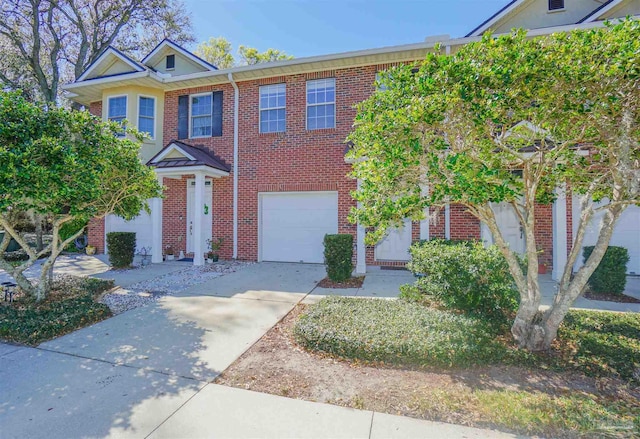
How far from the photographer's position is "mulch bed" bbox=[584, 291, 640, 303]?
19.3ft

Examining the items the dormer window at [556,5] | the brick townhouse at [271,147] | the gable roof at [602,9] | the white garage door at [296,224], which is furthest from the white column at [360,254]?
the dormer window at [556,5]

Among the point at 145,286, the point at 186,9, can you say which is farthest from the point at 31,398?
the point at 186,9

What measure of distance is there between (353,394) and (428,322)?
1.56 m

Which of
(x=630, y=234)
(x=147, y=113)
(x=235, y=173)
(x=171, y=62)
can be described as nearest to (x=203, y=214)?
(x=235, y=173)

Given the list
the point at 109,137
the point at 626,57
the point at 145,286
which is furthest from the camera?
the point at 145,286

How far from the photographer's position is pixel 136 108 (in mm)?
10680

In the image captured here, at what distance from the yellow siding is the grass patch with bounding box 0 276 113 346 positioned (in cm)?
609

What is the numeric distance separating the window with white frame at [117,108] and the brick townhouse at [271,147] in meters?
0.04

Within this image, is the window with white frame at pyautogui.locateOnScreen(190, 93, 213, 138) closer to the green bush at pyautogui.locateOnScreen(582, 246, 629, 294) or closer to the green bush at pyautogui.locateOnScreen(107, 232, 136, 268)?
the green bush at pyautogui.locateOnScreen(107, 232, 136, 268)

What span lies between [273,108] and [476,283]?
808cm

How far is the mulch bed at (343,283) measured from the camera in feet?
22.9

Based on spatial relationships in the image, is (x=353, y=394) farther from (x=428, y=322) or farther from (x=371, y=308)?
(x=371, y=308)

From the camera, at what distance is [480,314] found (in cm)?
426

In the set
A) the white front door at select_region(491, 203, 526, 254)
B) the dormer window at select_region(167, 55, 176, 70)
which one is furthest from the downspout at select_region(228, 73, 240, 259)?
the white front door at select_region(491, 203, 526, 254)
